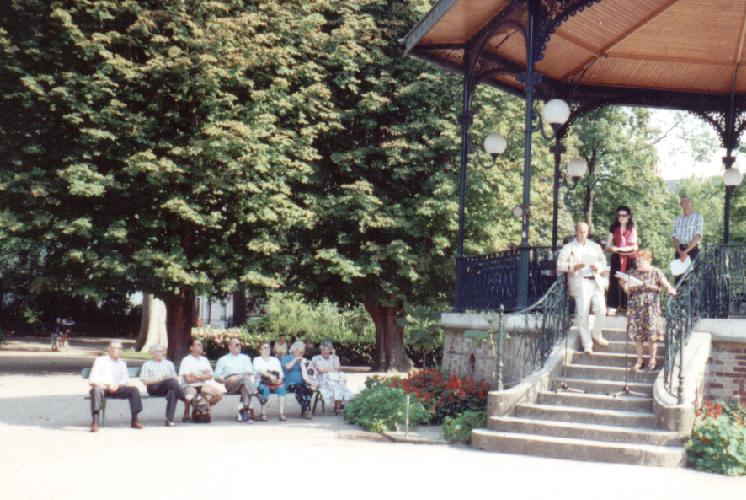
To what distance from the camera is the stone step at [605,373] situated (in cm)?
1138

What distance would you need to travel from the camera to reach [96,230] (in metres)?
22.8

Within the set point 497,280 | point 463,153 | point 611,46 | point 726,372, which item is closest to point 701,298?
point 726,372

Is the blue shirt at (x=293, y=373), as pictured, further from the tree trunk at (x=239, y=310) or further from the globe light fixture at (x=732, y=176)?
the tree trunk at (x=239, y=310)

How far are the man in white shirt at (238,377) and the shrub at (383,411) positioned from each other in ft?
5.40

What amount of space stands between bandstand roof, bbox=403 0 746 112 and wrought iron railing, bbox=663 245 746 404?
401 centimetres

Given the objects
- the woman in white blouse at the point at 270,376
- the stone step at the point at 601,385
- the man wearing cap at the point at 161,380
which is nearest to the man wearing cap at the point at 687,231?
the stone step at the point at 601,385

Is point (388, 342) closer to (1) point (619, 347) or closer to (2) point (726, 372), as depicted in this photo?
(1) point (619, 347)

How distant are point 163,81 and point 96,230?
4.19 meters

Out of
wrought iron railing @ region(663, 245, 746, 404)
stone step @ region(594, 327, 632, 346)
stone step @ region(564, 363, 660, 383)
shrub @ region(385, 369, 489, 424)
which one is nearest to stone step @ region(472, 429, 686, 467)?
wrought iron railing @ region(663, 245, 746, 404)

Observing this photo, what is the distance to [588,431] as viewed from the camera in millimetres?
10258

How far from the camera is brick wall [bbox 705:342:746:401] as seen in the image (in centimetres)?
1130

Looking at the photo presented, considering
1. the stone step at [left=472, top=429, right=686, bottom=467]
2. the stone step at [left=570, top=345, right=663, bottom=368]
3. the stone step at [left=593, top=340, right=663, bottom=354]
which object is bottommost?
the stone step at [left=472, top=429, right=686, bottom=467]

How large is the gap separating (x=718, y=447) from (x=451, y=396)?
4448 millimetres

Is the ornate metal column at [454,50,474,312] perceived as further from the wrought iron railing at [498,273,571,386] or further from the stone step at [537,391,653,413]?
the stone step at [537,391,653,413]
